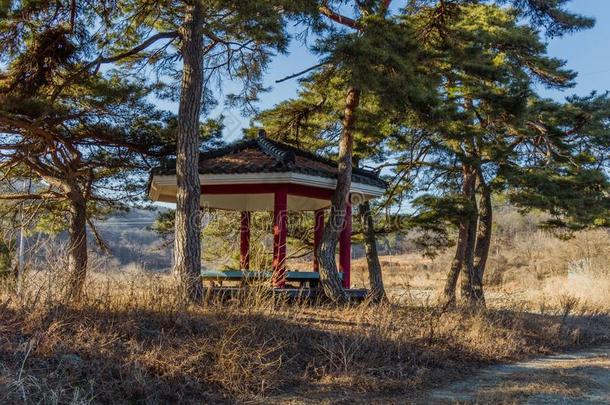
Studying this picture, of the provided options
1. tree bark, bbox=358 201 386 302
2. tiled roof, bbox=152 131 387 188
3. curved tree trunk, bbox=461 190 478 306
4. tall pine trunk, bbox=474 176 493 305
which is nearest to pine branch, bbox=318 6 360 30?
tiled roof, bbox=152 131 387 188

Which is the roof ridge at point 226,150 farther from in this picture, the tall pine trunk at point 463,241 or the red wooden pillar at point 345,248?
the tall pine trunk at point 463,241

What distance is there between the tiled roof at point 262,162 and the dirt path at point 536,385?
4.59 metres

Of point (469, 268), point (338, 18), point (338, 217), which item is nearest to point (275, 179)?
point (338, 217)

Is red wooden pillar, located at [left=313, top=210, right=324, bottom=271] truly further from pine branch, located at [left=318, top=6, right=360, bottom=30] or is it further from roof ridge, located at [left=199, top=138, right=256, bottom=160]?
pine branch, located at [left=318, top=6, right=360, bottom=30]

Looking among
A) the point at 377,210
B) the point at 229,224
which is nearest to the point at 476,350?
the point at 377,210

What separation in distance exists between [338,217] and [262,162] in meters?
1.71

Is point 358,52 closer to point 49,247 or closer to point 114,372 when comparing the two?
point 49,247

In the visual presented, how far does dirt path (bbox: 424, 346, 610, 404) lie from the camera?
5008mm

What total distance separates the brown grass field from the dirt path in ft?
0.88

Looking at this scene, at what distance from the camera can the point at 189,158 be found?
24.6 ft

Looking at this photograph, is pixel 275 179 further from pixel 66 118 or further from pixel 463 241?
pixel 463 241

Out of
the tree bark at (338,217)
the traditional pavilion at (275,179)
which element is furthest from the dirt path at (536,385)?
the traditional pavilion at (275,179)

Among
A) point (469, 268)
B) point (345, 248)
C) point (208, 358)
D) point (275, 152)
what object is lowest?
point (208, 358)

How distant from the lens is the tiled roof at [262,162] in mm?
9203
